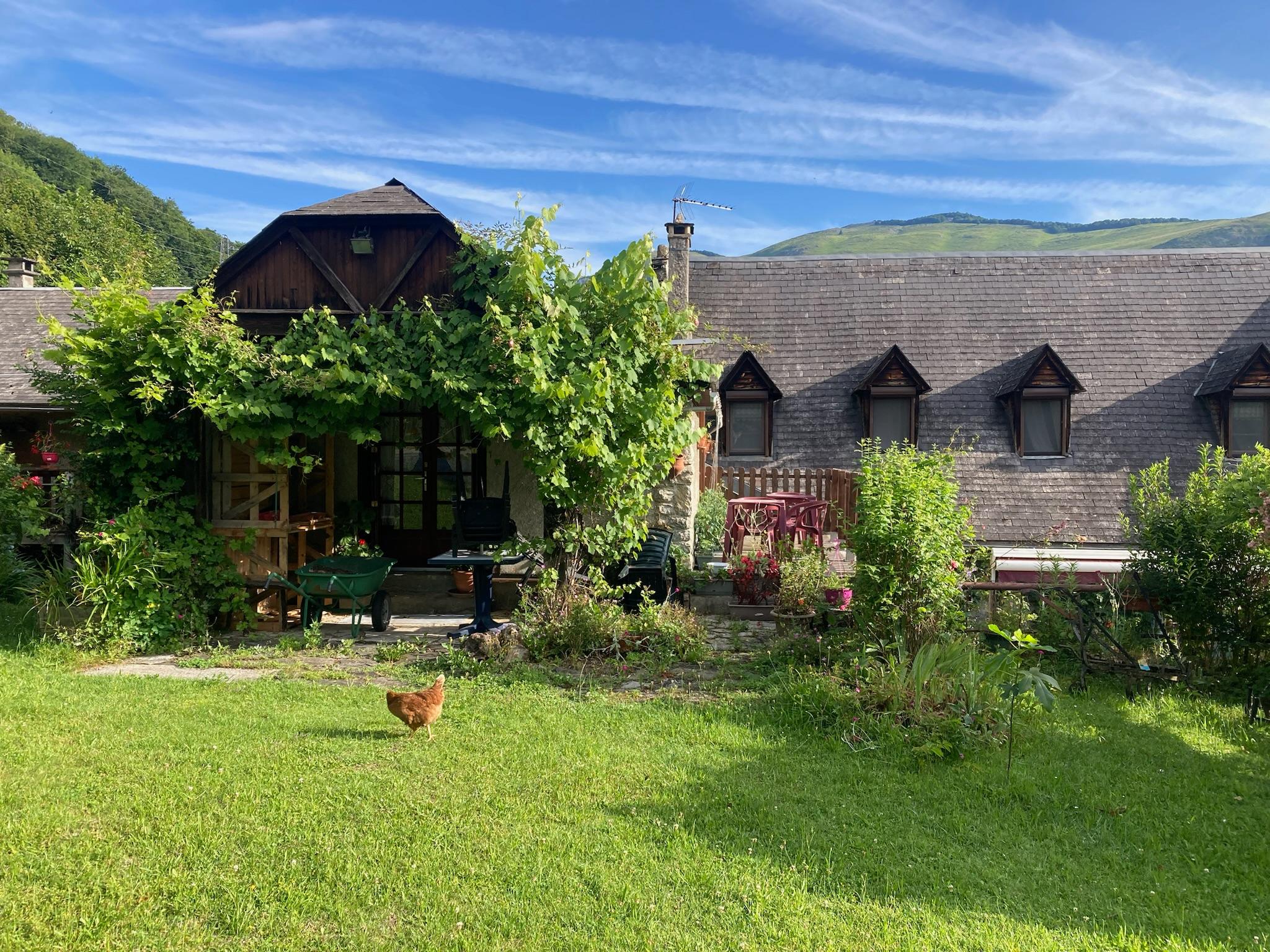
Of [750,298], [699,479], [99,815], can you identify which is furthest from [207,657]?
[750,298]

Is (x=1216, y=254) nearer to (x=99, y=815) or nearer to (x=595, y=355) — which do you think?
(x=595, y=355)

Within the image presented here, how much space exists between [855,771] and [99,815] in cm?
413

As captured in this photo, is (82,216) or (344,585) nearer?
(344,585)

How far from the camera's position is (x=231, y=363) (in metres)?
7.75

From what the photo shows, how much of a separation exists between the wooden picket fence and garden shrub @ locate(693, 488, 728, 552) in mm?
316

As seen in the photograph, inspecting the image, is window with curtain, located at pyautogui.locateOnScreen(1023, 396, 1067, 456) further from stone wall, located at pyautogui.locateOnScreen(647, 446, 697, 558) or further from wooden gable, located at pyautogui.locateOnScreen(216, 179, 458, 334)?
wooden gable, located at pyautogui.locateOnScreen(216, 179, 458, 334)

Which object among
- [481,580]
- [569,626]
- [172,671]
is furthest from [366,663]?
[569,626]

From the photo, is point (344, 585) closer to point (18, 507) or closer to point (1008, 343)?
point (18, 507)

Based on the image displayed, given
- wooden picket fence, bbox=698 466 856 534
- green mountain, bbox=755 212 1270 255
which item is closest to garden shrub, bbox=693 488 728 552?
wooden picket fence, bbox=698 466 856 534

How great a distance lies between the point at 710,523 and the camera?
12617 mm

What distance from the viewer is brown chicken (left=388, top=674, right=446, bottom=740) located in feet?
16.8

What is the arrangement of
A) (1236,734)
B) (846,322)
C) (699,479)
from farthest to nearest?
(846,322) → (699,479) → (1236,734)

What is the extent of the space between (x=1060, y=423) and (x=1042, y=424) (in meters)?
0.30

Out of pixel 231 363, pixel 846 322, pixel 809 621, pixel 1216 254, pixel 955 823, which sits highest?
pixel 1216 254
